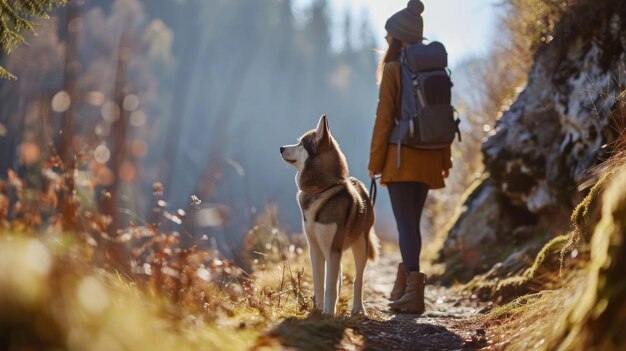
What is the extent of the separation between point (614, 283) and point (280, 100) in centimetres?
7684

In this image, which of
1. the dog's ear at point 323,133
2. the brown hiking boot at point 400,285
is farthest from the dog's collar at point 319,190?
the brown hiking boot at point 400,285

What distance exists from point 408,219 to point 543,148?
322cm

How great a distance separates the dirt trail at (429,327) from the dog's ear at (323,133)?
1.41 meters

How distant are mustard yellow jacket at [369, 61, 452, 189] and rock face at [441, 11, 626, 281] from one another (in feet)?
5.25

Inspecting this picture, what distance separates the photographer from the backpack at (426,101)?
5617mm

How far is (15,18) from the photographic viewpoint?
14.1ft

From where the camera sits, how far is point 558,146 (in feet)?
24.8

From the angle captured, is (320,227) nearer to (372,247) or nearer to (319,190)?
(319,190)

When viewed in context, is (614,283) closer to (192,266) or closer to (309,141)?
(192,266)

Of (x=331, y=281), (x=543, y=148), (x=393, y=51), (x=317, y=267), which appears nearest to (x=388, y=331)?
(x=331, y=281)

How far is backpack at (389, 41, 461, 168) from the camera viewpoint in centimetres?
562

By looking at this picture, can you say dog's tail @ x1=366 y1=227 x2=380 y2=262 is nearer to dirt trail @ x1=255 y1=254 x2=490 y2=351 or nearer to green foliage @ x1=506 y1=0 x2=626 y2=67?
dirt trail @ x1=255 y1=254 x2=490 y2=351

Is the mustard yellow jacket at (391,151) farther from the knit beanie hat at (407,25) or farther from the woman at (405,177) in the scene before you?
the knit beanie hat at (407,25)

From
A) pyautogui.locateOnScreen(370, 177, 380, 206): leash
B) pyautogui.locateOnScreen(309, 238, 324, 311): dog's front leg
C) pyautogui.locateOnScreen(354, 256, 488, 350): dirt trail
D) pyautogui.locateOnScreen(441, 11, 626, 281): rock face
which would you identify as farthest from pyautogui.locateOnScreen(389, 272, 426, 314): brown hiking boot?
pyautogui.locateOnScreen(441, 11, 626, 281): rock face
